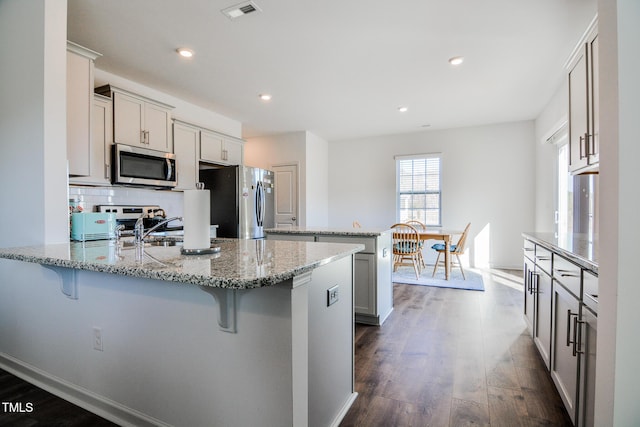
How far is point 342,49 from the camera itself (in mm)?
2984

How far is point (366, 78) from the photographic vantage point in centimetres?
365

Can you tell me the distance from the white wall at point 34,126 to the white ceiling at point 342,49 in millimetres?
441

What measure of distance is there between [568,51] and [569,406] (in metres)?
3.12

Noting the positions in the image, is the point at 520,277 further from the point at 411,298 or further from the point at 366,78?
the point at 366,78

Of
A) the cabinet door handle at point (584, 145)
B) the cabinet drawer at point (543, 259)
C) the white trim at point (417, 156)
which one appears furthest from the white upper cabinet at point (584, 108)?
the white trim at point (417, 156)

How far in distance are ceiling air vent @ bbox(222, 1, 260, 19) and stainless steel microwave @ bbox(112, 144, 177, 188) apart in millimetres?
1672

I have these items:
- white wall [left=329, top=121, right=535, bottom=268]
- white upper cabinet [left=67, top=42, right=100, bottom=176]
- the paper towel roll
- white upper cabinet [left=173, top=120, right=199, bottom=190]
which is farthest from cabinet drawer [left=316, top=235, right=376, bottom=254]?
white wall [left=329, top=121, right=535, bottom=268]

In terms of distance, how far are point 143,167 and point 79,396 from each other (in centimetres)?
225

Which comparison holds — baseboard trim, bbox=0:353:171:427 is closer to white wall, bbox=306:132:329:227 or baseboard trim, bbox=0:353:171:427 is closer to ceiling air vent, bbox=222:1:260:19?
ceiling air vent, bbox=222:1:260:19

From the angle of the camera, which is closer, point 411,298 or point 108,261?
point 108,261

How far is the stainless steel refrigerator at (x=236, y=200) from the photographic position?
4.46 m

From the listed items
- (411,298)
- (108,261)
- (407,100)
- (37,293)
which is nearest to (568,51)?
(407,100)

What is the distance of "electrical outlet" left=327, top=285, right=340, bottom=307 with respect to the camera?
5.14 ft

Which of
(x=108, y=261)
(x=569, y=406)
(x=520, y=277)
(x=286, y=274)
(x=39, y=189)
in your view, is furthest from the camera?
(x=520, y=277)
